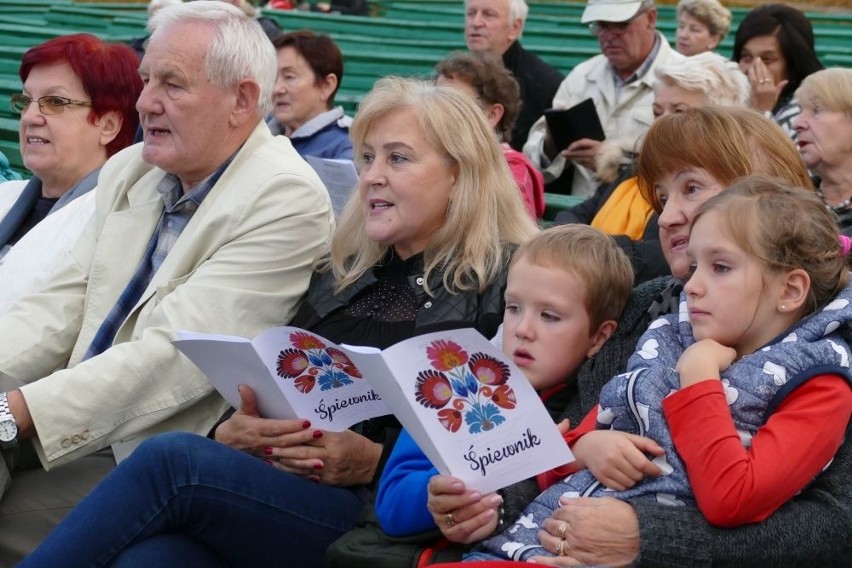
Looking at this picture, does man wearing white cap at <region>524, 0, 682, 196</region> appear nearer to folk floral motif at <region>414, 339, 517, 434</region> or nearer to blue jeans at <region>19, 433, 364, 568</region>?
blue jeans at <region>19, 433, 364, 568</region>

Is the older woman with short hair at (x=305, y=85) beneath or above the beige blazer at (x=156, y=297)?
beneath

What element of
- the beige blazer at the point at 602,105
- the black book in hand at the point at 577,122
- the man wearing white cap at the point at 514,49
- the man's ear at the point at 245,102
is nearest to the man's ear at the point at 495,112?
the black book in hand at the point at 577,122

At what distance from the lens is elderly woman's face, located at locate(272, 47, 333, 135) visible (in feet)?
20.1

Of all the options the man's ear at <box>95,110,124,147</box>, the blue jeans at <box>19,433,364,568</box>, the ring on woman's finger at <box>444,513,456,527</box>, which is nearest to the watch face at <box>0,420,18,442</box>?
the blue jeans at <box>19,433,364,568</box>

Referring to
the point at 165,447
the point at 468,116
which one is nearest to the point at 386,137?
the point at 468,116

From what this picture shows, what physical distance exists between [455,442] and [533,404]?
0.16 m

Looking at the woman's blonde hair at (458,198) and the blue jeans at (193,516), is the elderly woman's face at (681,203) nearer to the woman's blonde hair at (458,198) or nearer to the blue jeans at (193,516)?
the woman's blonde hair at (458,198)

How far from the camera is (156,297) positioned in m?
3.52

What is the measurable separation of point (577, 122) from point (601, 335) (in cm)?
295

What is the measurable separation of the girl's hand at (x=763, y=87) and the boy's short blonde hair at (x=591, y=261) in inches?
118

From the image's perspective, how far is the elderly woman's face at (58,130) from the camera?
→ 4.43 m

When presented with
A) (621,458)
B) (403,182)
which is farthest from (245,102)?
(621,458)

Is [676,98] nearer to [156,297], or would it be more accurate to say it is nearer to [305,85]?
[156,297]

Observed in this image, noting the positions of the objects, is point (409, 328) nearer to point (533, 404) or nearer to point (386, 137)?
point (386, 137)
